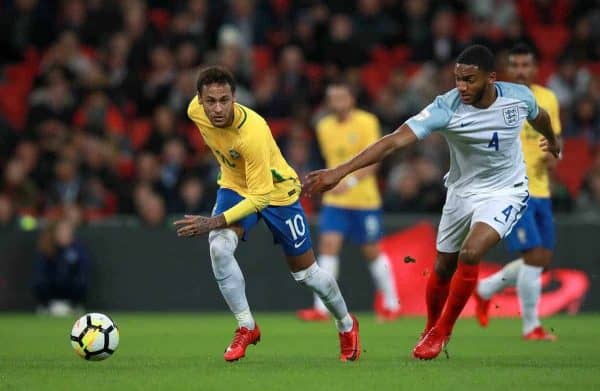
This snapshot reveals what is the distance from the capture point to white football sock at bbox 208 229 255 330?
8.86m

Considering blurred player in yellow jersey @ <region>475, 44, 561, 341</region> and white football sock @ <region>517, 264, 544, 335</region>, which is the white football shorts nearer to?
blurred player in yellow jersey @ <region>475, 44, 561, 341</region>

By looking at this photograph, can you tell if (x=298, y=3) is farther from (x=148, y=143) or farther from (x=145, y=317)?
(x=145, y=317)

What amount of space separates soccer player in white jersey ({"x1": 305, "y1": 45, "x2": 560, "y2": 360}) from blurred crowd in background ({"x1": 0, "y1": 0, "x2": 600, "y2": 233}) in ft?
21.8

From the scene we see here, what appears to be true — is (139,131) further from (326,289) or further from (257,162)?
(257,162)

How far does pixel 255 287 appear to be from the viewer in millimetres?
15672

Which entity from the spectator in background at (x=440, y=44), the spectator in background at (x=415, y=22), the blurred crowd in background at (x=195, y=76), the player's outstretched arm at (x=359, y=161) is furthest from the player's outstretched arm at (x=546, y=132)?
the spectator in background at (x=415, y=22)

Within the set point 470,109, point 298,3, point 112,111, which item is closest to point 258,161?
point 470,109

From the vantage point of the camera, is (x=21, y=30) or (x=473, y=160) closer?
(x=473, y=160)

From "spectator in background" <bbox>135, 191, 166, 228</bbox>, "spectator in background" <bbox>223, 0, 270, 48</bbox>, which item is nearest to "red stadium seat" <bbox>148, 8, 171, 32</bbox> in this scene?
"spectator in background" <bbox>223, 0, 270, 48</bbox>

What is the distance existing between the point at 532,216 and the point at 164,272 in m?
6.06

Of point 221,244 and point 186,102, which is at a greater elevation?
point 186,102

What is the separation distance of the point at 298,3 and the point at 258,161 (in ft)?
37.1

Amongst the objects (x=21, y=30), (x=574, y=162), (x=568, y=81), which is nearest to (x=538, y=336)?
(x=574, y=162)

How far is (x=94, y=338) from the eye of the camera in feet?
28.7
